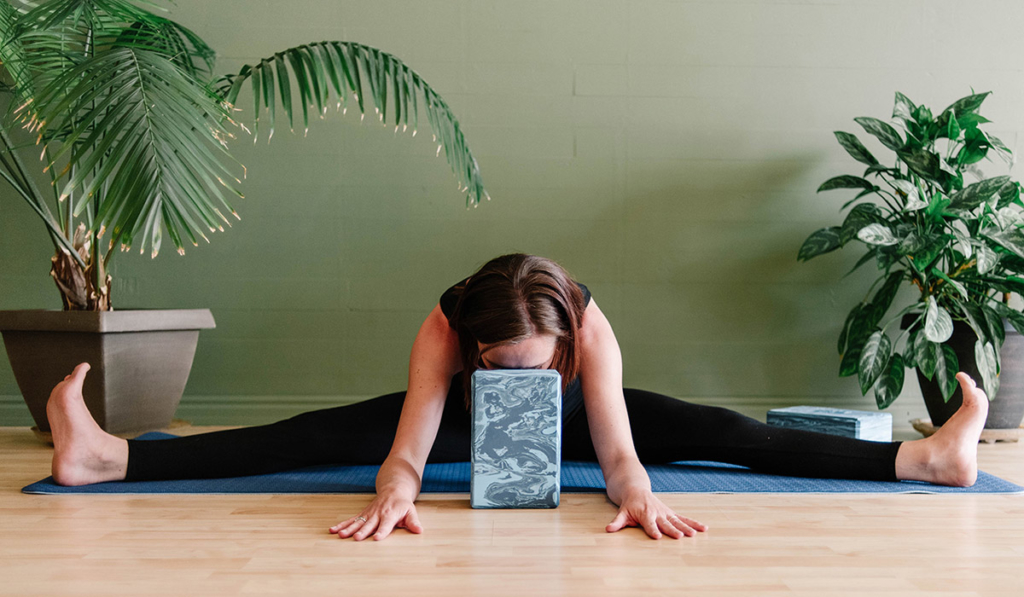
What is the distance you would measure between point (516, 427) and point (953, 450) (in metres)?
1.03

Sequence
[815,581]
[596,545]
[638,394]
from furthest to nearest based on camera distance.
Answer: [638,394], [596,545], [815,581]

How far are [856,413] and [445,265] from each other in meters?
1.56

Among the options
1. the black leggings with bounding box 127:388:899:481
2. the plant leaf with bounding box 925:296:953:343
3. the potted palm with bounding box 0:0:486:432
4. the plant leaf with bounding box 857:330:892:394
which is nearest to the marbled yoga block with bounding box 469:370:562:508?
the black leggings with bounding box 127:388:899:481

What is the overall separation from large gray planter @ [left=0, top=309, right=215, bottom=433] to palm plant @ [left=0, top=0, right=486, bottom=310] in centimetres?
13

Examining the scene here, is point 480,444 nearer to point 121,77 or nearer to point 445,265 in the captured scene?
point 121,77

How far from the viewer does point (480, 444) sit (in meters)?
1.47

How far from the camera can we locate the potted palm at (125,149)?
175 centimetres

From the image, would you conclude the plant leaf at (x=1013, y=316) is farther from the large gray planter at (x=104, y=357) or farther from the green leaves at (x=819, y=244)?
the large gray planter at (x=104, y=357)

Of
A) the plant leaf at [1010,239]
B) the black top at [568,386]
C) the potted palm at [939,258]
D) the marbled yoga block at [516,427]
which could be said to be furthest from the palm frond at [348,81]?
the plant leaf at [1010,239]

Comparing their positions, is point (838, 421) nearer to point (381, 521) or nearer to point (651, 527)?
point (651, 527)

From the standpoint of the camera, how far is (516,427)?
147 cm

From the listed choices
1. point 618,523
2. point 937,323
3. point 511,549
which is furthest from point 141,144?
point 937,323

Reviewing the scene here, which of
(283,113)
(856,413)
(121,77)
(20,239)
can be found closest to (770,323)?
(856,413)

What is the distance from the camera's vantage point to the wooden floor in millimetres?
1104
